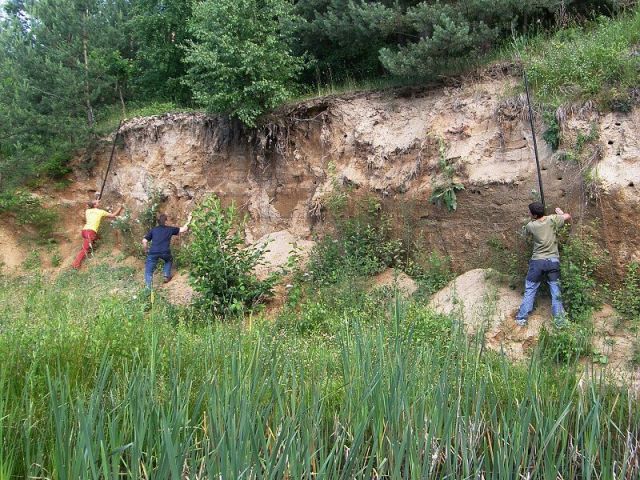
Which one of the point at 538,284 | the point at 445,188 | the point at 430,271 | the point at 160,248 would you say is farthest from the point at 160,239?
the point at 538,284

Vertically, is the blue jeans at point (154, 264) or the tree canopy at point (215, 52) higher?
the tree canopy at point (215, 52)

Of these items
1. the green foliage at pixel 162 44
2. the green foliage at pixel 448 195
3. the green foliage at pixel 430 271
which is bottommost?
the green foliage at pixel 430 271

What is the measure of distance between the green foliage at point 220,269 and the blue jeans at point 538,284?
13.2ft

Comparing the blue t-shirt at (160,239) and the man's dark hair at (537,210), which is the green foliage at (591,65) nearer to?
the man's dark hair at (537,210)

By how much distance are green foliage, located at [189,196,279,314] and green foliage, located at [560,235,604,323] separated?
4.57 meters

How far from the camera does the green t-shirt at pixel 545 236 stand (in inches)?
300

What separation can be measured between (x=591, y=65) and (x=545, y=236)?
3.25 m

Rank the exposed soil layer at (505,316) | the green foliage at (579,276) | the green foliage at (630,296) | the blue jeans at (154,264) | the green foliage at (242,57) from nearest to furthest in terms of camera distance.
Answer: the exposed soil layer at (505,316) → the green foliage at (630,296) → the green foliage at (579,276) → the green foliage at (242,57) → the blue jeans at (154,264)

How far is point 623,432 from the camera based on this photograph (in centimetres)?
348

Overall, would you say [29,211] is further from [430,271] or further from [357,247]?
[430,271]

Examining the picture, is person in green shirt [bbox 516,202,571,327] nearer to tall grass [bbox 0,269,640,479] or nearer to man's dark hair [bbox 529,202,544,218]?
man's dark hair [bbox 529,202,544,218]

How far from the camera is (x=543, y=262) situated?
7586mm

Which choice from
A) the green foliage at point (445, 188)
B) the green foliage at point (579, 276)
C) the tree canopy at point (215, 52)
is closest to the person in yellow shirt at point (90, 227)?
the tree canopy at point (215, 52)

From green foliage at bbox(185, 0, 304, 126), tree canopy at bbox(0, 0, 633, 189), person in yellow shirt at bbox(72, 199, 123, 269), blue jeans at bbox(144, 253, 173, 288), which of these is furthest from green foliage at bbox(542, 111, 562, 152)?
person in yellow shirt at bbox(72, 199, 123, 269)
